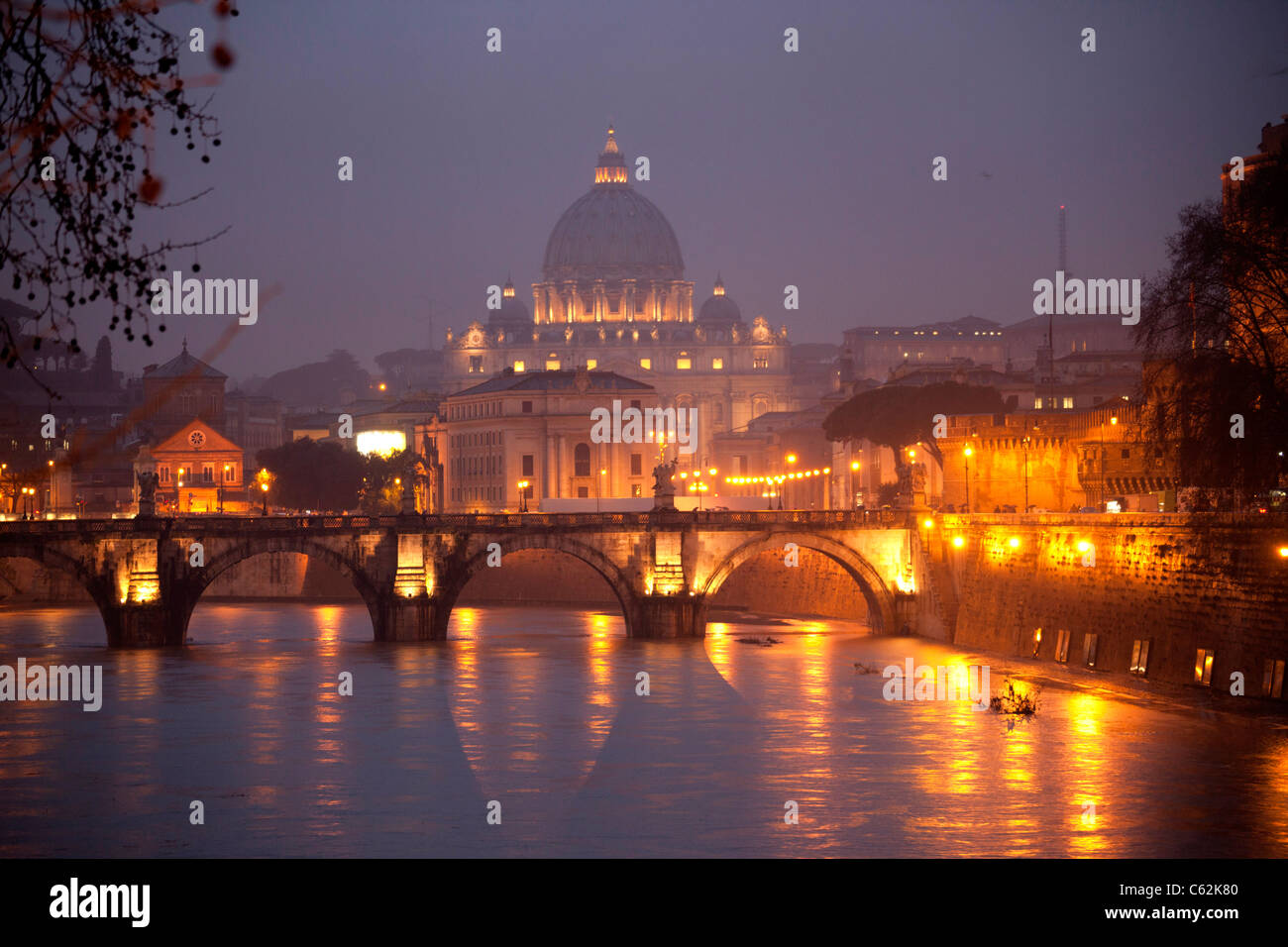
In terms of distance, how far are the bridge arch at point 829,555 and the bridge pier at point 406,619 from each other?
11.0 metres

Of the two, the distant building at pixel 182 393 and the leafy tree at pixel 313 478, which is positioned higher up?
the distant building at pixel 182 393

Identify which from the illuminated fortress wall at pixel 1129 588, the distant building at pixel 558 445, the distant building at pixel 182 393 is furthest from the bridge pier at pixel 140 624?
the distant building at pixel 182 393

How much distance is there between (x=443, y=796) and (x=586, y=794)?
10.5 ft

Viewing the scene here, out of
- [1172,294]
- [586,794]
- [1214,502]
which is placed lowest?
[586,794]

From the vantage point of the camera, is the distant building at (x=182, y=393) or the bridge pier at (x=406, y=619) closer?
the bridge pier at (x=406, y=619)

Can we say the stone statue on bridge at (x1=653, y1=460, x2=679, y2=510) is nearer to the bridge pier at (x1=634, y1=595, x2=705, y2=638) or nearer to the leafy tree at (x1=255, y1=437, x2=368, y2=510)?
the bridge pier at (x1=634, y1=595, x2=705, y2=638)

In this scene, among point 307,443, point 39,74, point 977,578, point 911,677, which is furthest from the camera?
point 307,443

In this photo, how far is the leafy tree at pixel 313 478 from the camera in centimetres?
13425

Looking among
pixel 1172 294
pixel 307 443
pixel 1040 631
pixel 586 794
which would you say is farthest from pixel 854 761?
pixel 307 443

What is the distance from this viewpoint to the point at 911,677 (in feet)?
195

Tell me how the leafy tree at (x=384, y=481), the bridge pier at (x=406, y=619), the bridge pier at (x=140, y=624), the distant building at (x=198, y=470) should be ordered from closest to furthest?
the bridge pier at (x=140, y=624)
the bridge pier at (x=406, y=619)
the leafy tree at (x=384, y=481)
the distant building at (x=198, y=470)

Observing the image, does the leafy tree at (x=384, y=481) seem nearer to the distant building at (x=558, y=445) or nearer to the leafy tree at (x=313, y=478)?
the leafy tree at (x=313, y=478)

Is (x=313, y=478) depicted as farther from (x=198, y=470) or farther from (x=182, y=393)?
(x=182, y=393)
